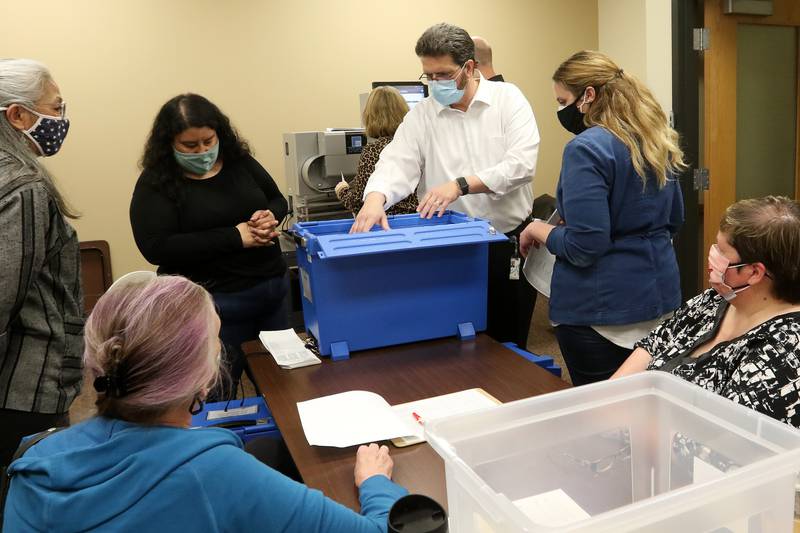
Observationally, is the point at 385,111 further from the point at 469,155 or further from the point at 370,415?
the point at 370,415

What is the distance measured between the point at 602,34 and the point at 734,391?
416cm

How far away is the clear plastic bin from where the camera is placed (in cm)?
74

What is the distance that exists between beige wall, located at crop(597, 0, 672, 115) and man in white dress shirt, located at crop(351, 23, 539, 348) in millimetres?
1669

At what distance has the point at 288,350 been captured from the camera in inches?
70.9

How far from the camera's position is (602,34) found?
481 centimetres

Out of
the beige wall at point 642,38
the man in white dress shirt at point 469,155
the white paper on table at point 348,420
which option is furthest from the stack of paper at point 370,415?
the beige wall at point 642,38

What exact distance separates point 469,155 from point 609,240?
73 cm

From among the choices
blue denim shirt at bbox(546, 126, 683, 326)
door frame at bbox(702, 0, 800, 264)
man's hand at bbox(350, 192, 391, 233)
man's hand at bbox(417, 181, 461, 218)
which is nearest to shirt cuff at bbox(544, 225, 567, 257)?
blue denim shirt at bbox(546, 126, 683, 326)

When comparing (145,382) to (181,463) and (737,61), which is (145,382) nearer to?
(181,463)

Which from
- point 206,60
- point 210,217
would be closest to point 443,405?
point 210,217

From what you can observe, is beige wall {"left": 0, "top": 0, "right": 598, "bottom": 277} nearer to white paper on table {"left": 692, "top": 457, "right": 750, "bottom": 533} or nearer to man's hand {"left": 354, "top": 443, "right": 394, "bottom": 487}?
man's hand {"left": 354, "top": 443, "right": 394, "bottom": 487}

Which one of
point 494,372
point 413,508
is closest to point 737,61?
point 494,372

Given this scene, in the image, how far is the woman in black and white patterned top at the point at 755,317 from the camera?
120 cm

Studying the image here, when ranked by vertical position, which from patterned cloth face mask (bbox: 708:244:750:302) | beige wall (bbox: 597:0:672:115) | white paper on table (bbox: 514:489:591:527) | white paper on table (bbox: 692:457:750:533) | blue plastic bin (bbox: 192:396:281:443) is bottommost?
blue plastic bin (bbox: 192:396:281:443)
